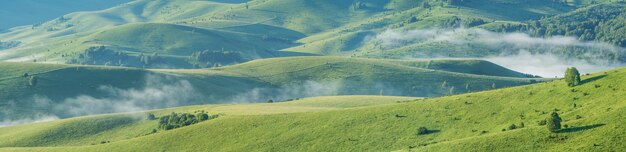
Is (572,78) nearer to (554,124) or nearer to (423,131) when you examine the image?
(423,131)

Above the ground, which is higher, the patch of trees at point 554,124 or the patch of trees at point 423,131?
the patch of trees at point 554,124

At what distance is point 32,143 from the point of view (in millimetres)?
199875

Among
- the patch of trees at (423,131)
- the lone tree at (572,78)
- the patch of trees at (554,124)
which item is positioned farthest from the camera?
the patch of trees at (423,131)

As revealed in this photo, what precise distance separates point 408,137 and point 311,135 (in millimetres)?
20437

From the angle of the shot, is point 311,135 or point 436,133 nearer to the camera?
point 436,133

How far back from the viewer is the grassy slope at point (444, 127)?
97.9 m

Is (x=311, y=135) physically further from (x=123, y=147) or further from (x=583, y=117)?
(x=583, y=117)

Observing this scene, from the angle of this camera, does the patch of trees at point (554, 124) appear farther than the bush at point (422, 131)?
No

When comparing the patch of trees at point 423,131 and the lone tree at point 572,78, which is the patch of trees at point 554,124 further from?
the patch of trees at point 423,131

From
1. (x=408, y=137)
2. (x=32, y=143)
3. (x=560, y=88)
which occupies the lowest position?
(x=32, y=143)

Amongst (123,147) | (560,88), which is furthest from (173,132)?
(560,88)

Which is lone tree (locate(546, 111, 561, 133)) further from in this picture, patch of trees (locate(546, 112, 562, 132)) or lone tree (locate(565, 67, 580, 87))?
lone tree (locate(565, 67, 580, 87))

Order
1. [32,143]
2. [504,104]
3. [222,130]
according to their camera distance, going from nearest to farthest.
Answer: [504,104]
[222,130]
[32,143]

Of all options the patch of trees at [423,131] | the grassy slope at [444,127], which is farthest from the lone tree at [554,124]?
A: the patch of trees at [423,131]
